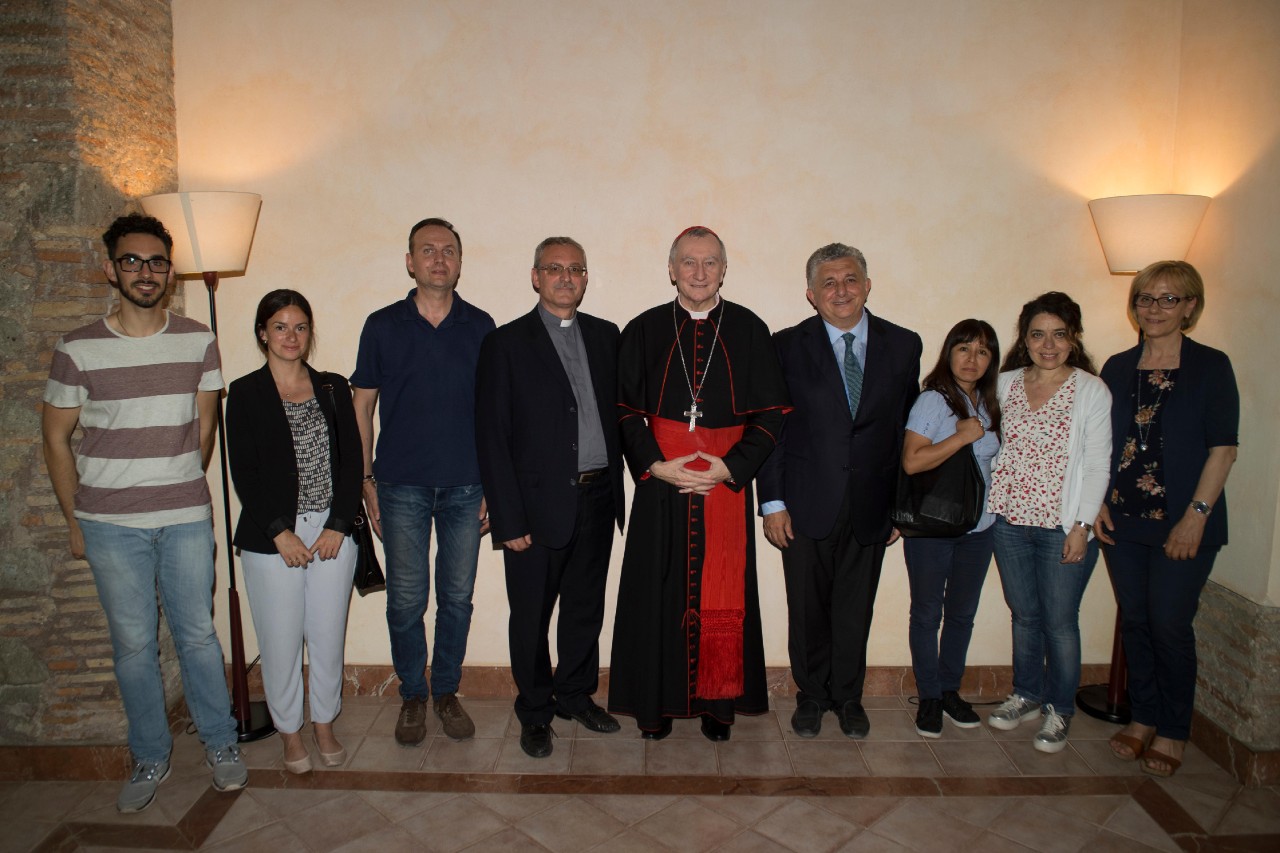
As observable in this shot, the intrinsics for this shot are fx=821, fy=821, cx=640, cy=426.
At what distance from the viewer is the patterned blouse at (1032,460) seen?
10.1 feet

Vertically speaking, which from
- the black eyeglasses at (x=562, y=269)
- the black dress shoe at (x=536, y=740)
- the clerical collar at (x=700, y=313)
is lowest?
the black dress shoe at (x=536, y=740)

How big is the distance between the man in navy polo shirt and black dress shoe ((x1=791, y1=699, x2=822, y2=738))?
1325 millimetres

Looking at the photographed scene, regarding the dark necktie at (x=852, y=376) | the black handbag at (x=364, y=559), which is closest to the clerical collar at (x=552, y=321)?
the black handbag at (x=364, y=559)

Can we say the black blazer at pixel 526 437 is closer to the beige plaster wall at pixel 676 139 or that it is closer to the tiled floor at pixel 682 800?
the beige plaster wall at pixel 676 139

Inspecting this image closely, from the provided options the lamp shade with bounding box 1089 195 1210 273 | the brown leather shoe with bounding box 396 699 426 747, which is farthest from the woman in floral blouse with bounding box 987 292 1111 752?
the brown leather shoe with bounding box 396 699 426 747

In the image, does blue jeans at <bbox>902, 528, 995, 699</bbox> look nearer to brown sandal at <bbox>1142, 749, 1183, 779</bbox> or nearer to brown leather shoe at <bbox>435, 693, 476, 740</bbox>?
brown sandal at <bbox>1142, 749, 1183, 779</bbox>

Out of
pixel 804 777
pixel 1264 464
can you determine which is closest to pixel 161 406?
pixel 804 777

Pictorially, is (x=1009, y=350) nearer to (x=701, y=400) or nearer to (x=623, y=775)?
(x=701, y=400)

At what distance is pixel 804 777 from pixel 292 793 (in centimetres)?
186

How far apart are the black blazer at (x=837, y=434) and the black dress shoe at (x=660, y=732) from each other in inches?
→ 36.9

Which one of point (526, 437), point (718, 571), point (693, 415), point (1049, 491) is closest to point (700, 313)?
point (693, 415)

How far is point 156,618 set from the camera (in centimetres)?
291

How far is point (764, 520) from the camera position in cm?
326

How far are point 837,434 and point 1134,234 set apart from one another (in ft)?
4.91
